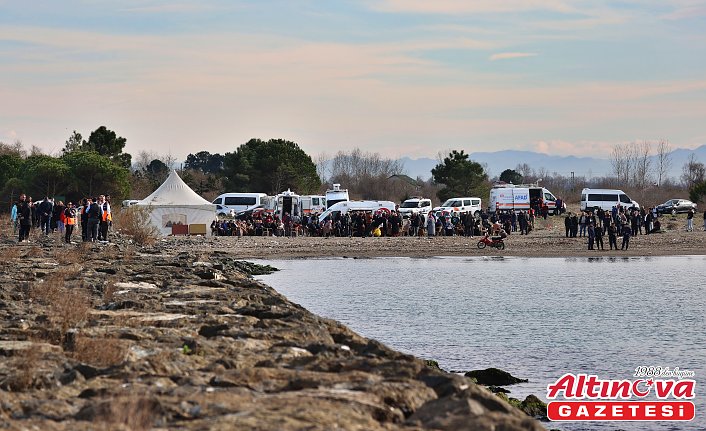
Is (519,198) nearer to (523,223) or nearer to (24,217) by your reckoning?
(523,223)

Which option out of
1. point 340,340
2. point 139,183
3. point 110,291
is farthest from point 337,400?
point 139,183

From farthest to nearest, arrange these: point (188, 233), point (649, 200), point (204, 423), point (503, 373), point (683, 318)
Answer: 1. point (649, 200)
2. point (188, 233)
3. point (683, 318)
4. point (503, 373)
5. point (204, 423)

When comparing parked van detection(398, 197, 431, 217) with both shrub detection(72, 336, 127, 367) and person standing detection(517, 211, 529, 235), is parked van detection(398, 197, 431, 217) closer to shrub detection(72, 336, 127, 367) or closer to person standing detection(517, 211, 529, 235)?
person standing detection(517, 211, 529, 235)

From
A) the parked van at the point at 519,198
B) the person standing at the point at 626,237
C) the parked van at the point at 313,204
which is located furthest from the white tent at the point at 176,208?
the person standing at the point at 626,237

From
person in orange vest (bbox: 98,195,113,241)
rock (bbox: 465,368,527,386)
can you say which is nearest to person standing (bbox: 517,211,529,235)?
person in orange vest (bbox: 98,195,113,241)

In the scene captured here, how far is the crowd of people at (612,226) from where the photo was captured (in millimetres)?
51094

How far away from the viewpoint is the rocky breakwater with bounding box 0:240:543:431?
26.5 ft

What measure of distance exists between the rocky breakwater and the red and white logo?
3.48 m

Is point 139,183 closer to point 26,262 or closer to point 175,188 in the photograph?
point 175,188

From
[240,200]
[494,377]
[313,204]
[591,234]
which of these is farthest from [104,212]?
[240,200]

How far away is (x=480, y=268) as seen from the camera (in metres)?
44.8

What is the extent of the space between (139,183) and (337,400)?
8580 centimetres

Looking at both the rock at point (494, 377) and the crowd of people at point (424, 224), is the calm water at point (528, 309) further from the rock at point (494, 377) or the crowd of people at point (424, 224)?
the crowd of people at point (424, 224)

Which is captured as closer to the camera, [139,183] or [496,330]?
[496,330]
